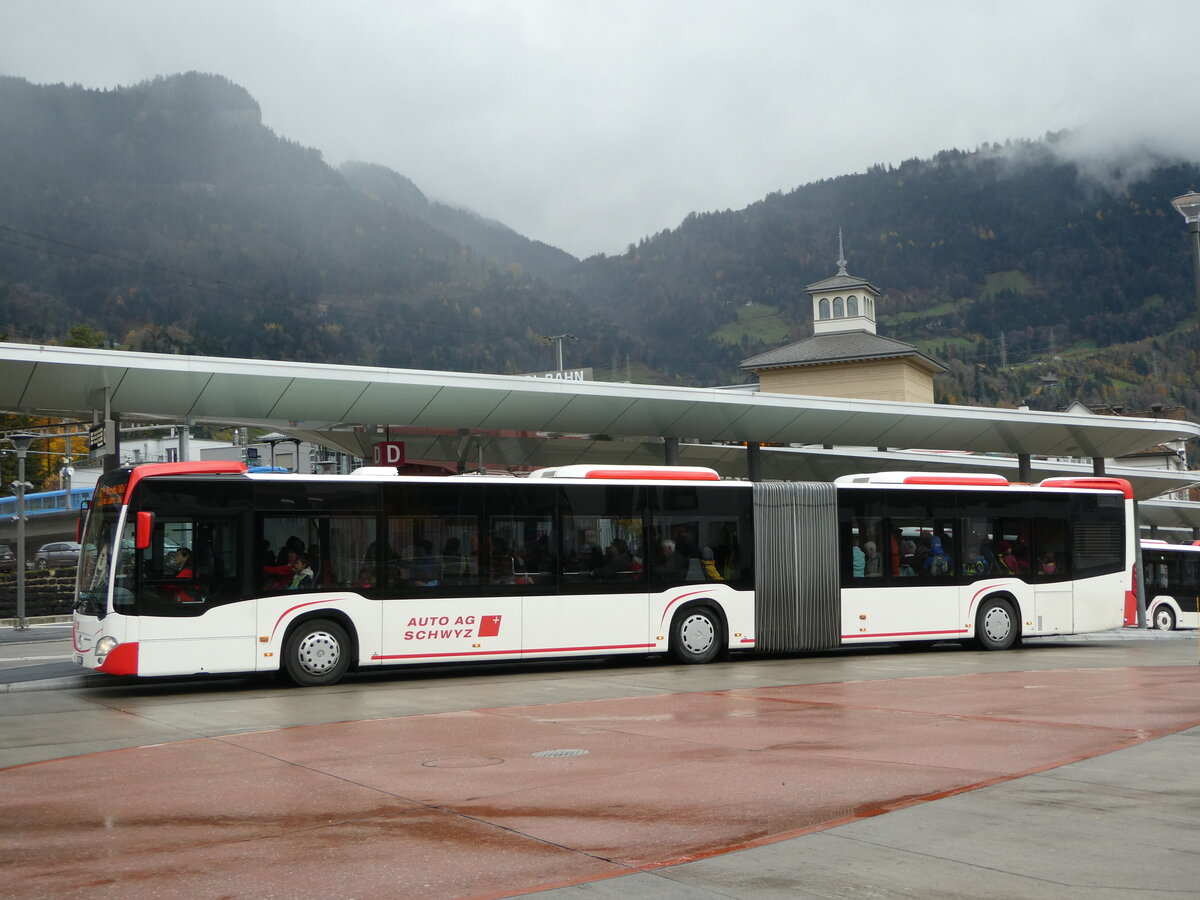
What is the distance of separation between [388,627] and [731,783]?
29.3 ft

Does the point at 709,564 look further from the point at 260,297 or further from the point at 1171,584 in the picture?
the point at 260,297

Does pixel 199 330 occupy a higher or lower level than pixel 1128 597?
higher

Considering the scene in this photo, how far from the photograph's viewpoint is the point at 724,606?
19031 millimetres

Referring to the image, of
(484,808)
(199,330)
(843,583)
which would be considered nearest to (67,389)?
(843,583)

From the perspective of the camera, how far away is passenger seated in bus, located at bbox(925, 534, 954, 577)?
67.3 feet

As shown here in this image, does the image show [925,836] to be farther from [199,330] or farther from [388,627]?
[199,330]

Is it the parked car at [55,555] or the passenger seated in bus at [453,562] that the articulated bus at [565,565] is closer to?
the passenger seated in bus at [453,562]

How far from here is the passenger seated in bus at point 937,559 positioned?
2052 centimetres

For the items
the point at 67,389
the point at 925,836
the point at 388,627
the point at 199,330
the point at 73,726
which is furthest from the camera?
the point at 199,330

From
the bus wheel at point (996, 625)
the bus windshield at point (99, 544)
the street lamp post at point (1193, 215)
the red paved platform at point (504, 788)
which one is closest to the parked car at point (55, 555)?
the bus windshield at point (99, 544)

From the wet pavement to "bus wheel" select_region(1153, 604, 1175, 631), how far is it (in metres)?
25.2

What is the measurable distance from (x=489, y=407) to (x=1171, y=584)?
24.3 metres

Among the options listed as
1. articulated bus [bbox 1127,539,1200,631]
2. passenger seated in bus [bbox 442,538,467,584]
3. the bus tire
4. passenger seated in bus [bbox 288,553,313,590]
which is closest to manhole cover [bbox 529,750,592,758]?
passenger seated in bus [bbox 288,553,313,590]

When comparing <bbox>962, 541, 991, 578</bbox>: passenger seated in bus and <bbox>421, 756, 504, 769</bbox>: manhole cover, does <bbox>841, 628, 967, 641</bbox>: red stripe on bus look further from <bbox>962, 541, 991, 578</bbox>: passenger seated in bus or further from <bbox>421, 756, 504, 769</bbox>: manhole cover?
<bbox>421, 756, 504, 769</bbox>: manhole cover
